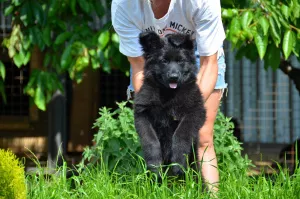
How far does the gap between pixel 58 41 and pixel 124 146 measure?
1.41 m

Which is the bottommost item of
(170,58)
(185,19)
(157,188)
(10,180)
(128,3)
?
(157,188)

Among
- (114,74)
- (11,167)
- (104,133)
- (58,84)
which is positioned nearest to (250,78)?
(114,74)

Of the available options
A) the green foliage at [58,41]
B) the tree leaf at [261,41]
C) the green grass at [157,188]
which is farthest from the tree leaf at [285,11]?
the green grass at [157,188]

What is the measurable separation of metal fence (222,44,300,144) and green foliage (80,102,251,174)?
398 centimetres

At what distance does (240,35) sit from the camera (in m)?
5.75

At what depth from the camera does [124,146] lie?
5590 mm

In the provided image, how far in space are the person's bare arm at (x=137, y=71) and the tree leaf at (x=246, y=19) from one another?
136 centimetres

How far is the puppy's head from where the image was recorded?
13.1 ft

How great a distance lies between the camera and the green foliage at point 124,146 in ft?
17.8

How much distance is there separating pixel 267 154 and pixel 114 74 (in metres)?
2.29

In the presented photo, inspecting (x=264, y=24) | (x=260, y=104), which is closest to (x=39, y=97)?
(x=264, y=24)

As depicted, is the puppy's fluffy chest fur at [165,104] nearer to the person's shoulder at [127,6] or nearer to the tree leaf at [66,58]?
the person's shoulder at [127,6]

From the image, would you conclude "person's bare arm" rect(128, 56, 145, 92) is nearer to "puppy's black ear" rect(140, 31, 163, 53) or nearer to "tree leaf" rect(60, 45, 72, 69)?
"puppy's black ear" rect(140, 31, 163, 53)

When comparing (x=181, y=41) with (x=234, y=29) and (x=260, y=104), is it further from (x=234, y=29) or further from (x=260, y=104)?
(x=260, y=104)
